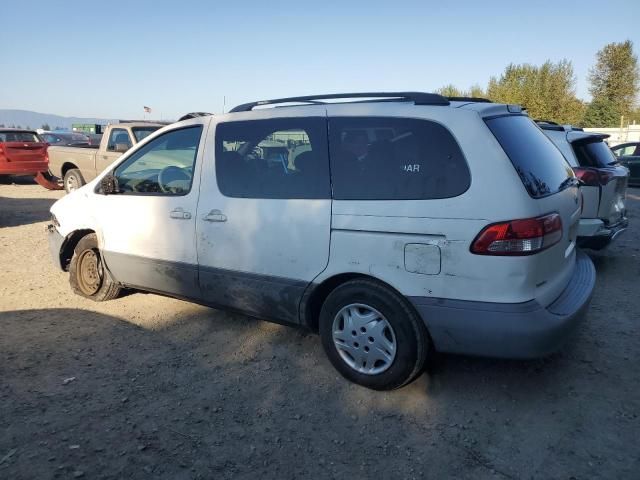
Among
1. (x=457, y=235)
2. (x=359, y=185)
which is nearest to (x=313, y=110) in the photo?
(x=359, y=185)

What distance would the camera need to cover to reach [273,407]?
3.15 m

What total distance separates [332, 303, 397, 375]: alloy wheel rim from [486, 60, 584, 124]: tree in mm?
45344

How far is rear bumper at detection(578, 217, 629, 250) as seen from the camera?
5602mm

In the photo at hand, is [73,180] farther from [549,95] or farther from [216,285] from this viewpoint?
[549,95]

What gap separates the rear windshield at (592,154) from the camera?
582cm

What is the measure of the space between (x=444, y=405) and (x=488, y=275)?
0.94 metres

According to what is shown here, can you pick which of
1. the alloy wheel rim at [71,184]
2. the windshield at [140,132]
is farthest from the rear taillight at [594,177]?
the alloy wheel rim at [71,184]

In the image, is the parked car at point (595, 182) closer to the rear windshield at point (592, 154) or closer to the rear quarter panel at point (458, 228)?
the rear windshield at point (592, 154)

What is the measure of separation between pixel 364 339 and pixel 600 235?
3796 millimetres

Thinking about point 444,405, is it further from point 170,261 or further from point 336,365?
point 170,261

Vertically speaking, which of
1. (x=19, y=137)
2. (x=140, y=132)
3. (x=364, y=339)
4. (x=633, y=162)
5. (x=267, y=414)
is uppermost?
(x=19, y=137)

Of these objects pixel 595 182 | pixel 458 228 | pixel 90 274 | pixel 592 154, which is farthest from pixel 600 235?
pixel 90 274

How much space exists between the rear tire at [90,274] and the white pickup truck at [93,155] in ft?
17.4

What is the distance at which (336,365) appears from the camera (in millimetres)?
3445
